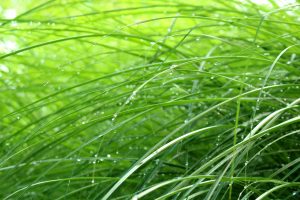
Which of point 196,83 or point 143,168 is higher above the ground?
point 196,83

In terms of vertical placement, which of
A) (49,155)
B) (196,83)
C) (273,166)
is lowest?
(273,166)

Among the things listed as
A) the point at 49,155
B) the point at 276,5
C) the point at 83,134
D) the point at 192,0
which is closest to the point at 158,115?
the point at 83,134

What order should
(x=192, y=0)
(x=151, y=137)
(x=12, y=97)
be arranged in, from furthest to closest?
(x=192, y=0), (x=12, y=97), (x=151, y=137)

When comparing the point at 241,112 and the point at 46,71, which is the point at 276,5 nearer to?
the point at 241,112

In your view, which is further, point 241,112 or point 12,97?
point 12,97

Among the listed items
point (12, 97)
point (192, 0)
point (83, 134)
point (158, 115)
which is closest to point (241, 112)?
point (158, 115)

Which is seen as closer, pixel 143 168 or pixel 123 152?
pixel 143 168

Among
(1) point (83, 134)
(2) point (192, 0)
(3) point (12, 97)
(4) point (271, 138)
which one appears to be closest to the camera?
(4) point (271, 138)

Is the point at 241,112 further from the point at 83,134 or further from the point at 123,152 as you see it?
the point at 83,134

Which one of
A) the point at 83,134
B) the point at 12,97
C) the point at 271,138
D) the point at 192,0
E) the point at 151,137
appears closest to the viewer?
the point at 271,138
